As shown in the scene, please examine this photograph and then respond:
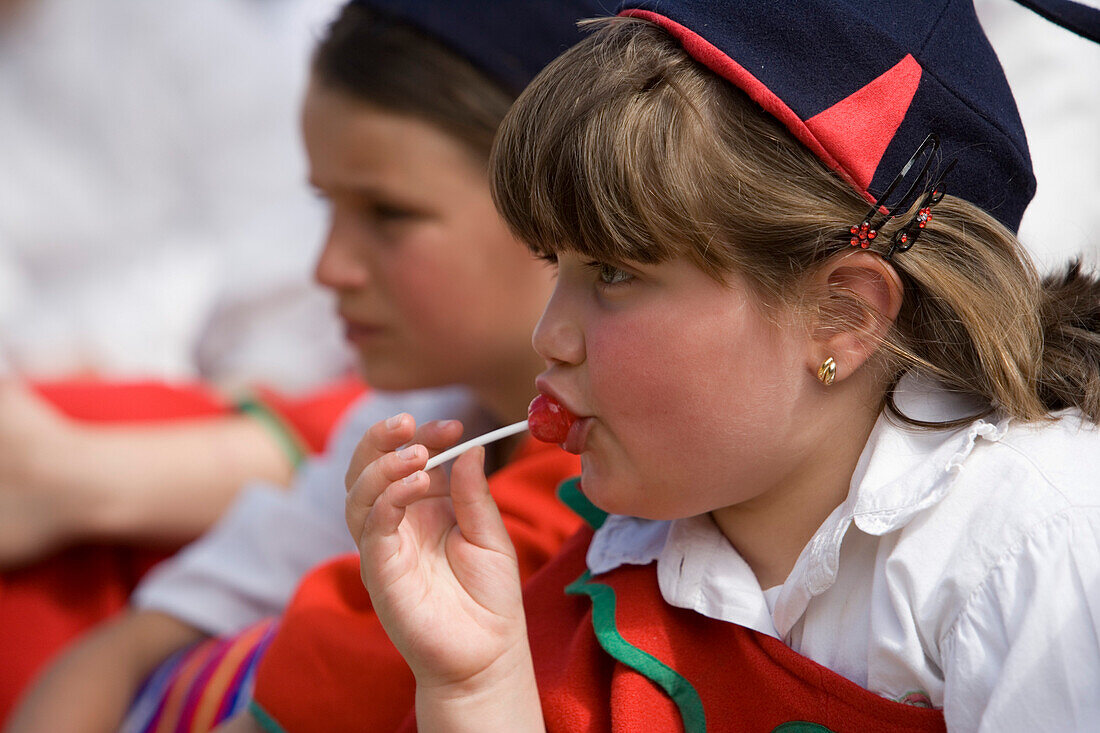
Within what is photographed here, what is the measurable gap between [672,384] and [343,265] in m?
0.59

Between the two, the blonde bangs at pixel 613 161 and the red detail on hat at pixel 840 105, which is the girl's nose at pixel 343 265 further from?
the red detail on hat at pixel 840 105

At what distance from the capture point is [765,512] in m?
0.85

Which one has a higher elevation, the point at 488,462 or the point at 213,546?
the point at 488,462

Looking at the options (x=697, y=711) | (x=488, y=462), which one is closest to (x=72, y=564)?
→ (x=488, y=462)

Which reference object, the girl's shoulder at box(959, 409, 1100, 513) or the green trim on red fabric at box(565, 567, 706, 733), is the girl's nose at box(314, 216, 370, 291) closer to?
the green trim on red fabric at box(565, 567, 706, 733)

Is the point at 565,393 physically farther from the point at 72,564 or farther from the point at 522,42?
the point at 72,564

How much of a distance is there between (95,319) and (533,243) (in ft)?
6.57

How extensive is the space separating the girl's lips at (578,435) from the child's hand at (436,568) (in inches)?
2.9

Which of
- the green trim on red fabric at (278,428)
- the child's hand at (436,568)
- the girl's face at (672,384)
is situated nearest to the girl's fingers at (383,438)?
the child's hand at (436,568)

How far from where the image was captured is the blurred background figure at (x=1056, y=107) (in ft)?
4.87

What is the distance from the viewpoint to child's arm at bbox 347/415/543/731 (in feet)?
2.59

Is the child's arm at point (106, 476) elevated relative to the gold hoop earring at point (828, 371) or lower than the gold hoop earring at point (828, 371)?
lower

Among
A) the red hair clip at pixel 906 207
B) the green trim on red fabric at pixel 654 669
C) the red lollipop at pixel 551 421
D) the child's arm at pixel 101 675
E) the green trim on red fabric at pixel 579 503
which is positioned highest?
the red hair clip at pixel 906 207

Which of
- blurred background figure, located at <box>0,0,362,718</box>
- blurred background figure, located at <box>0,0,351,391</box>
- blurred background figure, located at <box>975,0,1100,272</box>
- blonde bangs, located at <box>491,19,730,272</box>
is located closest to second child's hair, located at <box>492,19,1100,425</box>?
blonde bangs, located at <box>491,19,730,272</box>
